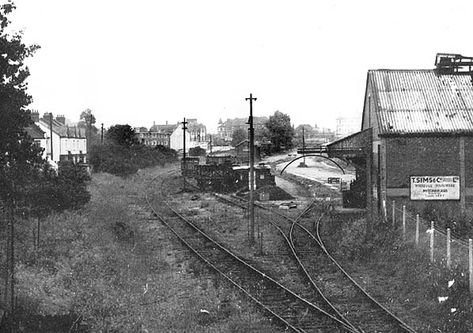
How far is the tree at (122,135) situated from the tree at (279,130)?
27060 mm

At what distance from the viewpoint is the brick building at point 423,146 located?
24.3 metres

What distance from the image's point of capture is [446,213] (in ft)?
78.2

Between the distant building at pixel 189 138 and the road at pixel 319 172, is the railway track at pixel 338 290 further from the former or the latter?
the distant building at pixel 189 138

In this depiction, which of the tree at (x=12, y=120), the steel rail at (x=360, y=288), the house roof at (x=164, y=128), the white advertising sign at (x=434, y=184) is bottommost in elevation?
the steel rail at (x=360, y=288)

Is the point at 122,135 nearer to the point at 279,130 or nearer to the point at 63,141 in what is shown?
the point at 63,141

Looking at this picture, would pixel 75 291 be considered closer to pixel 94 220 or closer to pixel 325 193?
pixel 94 220

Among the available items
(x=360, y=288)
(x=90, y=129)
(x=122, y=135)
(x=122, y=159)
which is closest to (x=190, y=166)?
(x=122, y=159)

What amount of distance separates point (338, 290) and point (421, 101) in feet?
49.8

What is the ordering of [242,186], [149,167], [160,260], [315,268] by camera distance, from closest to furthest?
[315,268], [160,260], [242,186], [149,167]

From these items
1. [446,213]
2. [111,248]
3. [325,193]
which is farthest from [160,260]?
[325,193]

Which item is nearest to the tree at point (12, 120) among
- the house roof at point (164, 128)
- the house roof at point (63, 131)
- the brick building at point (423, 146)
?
the brick building at point (423, 146)

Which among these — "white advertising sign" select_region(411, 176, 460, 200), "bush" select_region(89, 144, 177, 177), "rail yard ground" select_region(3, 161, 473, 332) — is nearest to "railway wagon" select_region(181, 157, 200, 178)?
"bush" select_region(89, 144, 177, 177)

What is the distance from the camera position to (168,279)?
15.6 m

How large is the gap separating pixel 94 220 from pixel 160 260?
7465 millimetres
